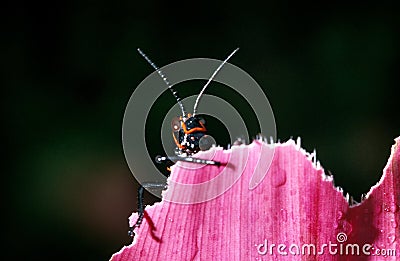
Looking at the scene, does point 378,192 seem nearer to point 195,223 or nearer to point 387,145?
point 195,223

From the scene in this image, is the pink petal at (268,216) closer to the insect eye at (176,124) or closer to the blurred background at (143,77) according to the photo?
the insect eye at (176,124)

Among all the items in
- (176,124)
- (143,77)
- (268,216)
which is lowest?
(268,216)

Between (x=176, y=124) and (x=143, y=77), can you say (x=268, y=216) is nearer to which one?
(x=176, y=124)

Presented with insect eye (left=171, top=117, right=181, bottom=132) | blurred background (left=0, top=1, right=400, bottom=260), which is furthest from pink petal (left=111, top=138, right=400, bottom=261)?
blurred background (left=0, top=1, right=400, bottom=260)

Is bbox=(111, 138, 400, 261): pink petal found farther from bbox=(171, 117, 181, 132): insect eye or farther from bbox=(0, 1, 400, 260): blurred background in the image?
bbox=(0, 1, 400, 260): blurred background

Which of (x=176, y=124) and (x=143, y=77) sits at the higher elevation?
(x=143, y=77)

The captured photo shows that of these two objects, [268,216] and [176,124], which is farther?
[176,124]

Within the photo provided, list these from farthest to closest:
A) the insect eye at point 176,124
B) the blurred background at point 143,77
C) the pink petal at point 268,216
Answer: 1. the blurred background at point 143,77
2. the insect eye at point 176,124
3. the pink petal at point 268,216

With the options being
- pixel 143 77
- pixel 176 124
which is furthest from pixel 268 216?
pixel 143 77

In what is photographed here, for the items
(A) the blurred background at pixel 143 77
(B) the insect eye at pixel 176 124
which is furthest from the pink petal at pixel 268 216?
(A) the blurred background at pixel 143 77
